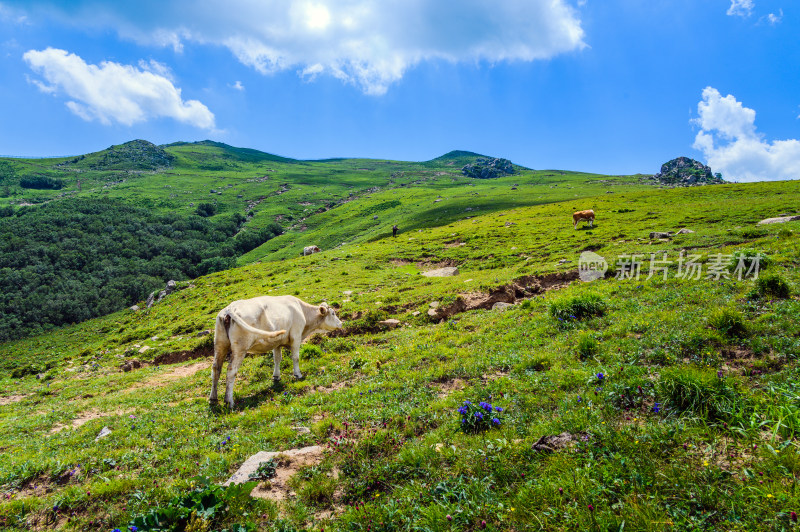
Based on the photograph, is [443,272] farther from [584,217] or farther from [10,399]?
[10,399]

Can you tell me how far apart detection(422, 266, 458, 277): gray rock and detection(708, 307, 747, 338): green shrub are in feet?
71.5

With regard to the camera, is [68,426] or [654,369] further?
[68,426]

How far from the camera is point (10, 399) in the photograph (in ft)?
59.2

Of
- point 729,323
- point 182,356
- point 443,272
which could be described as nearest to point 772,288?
point 729,323

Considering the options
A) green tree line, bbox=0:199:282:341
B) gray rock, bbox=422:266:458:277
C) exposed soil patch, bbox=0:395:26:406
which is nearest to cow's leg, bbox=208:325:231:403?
exposed soil patch, bbox=0:395:26:406

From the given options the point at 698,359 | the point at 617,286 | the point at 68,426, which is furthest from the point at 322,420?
the point at 617,286

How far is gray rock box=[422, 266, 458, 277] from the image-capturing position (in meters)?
30.2

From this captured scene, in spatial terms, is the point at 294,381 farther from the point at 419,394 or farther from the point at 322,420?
the point at 419,394

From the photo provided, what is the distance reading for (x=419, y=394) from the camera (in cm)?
855

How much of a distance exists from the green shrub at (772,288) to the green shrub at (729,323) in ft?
7.69

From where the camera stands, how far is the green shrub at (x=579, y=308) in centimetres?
1123

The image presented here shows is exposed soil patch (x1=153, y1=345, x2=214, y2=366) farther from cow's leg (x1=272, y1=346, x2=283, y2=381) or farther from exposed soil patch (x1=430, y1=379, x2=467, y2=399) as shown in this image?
exposed soil patch (x1=430, y1=379, x2=467, y2=399)

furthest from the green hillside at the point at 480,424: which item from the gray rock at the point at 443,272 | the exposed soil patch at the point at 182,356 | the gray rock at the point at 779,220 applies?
the gray rock at the point at 779,220

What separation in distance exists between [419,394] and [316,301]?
1717cm
